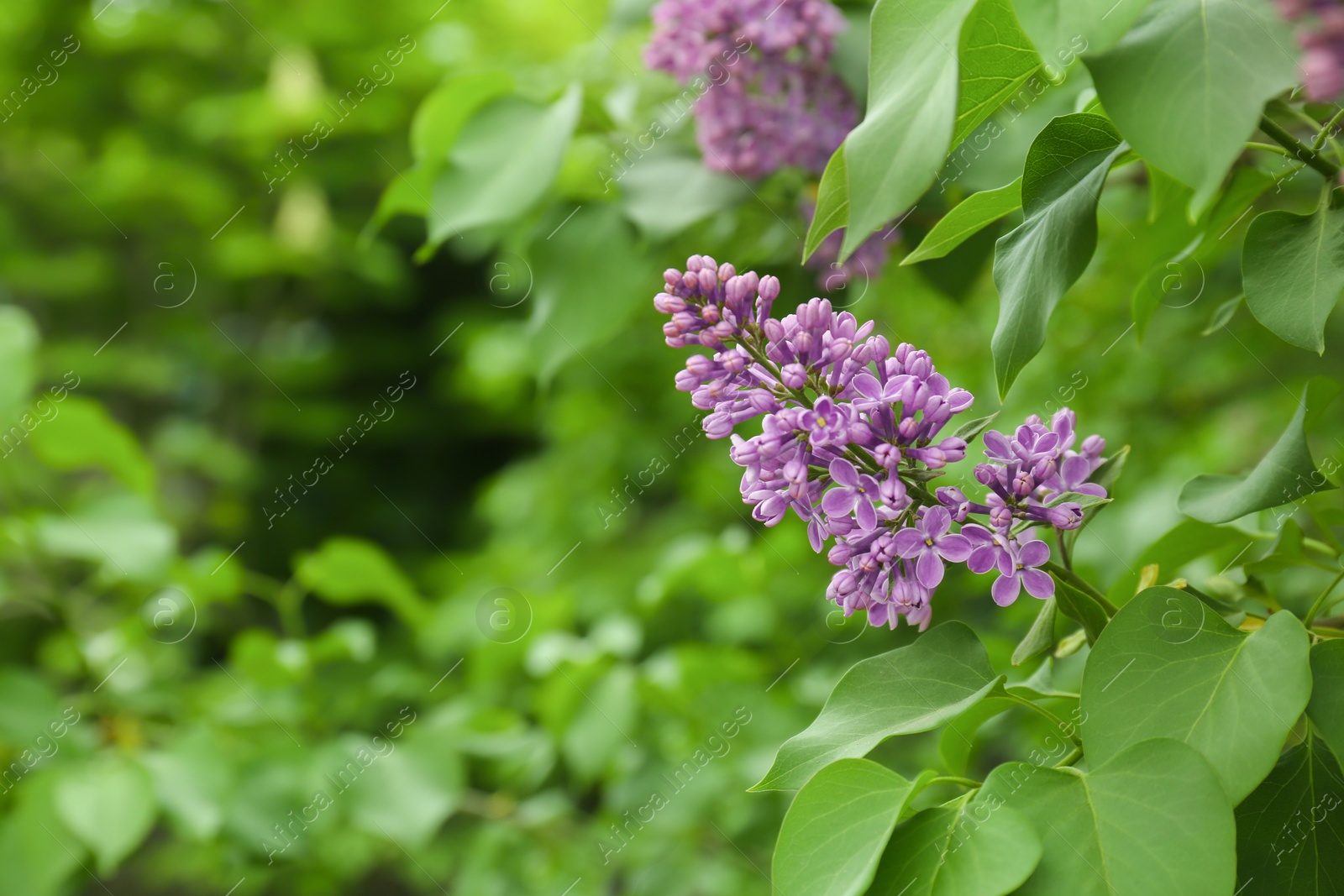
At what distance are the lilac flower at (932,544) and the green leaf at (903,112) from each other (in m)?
0.18

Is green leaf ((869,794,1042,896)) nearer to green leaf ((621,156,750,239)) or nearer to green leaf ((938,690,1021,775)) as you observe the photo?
green leaf ((938,690,1021,775))

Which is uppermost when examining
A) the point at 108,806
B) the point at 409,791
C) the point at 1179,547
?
the point at 108,806

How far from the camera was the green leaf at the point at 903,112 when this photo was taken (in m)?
0.41

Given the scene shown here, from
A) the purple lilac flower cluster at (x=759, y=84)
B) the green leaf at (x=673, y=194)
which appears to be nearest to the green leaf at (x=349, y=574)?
the green leaf at (x=673, y=194)

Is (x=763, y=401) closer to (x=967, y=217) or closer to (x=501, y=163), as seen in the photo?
(x=967, y=217)

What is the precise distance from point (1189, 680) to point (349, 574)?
1173 mm

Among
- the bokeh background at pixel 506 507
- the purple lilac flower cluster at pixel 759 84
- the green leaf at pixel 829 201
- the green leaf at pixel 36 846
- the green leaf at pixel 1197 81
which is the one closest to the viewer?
the green leaf at pixel 1197 81

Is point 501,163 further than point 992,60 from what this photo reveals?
Yes

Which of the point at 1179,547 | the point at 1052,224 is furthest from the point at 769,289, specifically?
the point at 1179,547

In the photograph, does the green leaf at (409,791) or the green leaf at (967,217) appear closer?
the green leaf at (967,217)

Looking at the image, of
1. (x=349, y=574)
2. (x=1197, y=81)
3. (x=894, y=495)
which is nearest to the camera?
(x=1197, y=81)

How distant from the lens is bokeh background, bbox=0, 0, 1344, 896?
104 centimetres

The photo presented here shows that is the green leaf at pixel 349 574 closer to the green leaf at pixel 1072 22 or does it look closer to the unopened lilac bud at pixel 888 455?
the unopened lilac bud at pixel 888 455

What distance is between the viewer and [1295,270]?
549mm
